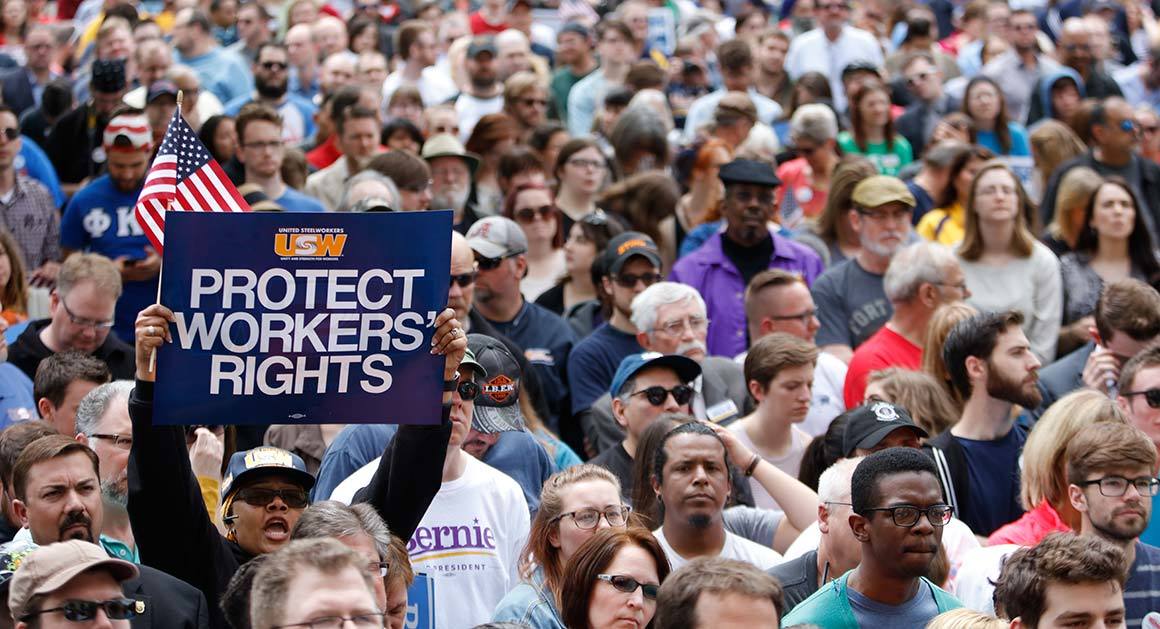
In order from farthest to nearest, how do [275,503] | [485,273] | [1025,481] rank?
[485,273] → [1025,481] → [275,503]

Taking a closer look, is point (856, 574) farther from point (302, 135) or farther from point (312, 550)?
point (302, 135)

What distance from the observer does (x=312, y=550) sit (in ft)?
16.4

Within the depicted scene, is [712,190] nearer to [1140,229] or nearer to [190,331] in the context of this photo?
[1140,229]

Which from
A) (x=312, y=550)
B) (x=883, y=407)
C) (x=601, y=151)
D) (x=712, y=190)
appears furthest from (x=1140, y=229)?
(x=312, y=550)

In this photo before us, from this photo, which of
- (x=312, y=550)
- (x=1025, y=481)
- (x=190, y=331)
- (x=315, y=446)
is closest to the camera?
(x=312, y=550)

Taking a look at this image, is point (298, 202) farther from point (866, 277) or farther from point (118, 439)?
point (118, 439)

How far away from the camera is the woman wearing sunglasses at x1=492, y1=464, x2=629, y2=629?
662cm

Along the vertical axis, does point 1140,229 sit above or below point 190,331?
above

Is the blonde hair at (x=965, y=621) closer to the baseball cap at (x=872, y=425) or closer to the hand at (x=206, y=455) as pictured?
the baseball cap at (x=872, y=425)

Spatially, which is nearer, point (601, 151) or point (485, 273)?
point (485, 273)

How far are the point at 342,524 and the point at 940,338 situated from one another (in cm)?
410

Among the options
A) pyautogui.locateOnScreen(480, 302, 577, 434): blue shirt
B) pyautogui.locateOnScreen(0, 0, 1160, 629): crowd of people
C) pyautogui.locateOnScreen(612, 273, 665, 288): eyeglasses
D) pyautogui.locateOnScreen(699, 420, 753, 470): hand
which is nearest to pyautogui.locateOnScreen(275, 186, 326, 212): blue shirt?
pyautogui.locateOnScreen(0, 0, 1160, 629): crowd of people

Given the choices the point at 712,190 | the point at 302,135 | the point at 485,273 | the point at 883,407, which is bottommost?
the point at 883,407

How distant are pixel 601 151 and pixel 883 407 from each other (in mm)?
5444
